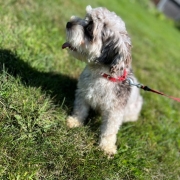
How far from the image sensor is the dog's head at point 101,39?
4055mm

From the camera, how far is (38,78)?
17.5 ft

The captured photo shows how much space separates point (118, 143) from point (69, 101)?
1243 millimetres

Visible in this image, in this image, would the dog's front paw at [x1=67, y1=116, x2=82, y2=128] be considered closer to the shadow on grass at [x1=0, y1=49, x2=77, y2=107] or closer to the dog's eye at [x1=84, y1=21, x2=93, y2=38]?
the shadow on grass at [x1=0, y1=49, x2=77, y2=107]

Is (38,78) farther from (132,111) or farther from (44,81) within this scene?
(132,111)

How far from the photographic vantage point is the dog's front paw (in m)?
4.81

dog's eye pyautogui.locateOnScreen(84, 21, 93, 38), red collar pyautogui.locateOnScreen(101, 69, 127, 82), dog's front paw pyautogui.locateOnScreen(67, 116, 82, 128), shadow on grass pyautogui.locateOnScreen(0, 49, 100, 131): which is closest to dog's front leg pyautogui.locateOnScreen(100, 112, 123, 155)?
shadow on grass pyautogui.locateOnScreen(0, 49, 100, 131)

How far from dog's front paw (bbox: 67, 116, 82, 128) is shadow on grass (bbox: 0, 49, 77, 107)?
0.38m

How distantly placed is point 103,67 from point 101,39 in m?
0.47

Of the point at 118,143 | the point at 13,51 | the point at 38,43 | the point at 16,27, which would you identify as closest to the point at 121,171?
the point at 118,143

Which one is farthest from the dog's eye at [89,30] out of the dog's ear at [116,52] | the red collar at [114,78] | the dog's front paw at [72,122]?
the dog's front paw at [72,122]

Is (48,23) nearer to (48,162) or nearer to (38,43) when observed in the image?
(38,43)

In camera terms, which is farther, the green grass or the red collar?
the red collar

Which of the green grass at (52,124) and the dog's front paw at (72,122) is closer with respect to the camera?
the green grass at (52,124)

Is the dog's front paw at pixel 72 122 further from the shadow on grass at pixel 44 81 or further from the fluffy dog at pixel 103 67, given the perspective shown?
the shadow on grass at pixel 44 81
